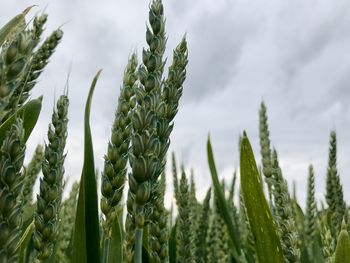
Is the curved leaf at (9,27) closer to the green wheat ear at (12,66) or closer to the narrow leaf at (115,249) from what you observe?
the green wheat ear at (12,66)

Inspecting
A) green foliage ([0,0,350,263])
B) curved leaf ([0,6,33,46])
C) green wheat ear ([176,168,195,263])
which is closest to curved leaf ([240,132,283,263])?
green foliage ([0,0,350,263])

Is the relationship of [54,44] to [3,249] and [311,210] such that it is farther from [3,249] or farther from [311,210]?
[311,210]

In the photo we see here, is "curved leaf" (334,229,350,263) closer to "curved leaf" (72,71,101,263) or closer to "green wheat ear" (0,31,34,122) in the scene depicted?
"curved leaf" (72,71,101,263)

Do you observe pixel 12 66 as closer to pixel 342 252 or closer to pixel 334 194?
pixel 342 252

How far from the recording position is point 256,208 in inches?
47.9

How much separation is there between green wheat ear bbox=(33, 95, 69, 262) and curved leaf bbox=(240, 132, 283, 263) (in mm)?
466

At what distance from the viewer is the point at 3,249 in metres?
0.60

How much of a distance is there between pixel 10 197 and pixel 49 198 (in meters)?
0.27

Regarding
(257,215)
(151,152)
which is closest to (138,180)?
(151,152)

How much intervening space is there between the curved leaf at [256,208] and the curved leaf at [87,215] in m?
0.40

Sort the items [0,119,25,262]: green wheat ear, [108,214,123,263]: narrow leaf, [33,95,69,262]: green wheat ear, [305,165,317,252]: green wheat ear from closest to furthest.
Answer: [0,119,25,262]: green wheat ear → [33,95,69,262]: green wheat ear → [108,214,123,263]: narrow leaf → [305,165,317,252]: green wheat ear

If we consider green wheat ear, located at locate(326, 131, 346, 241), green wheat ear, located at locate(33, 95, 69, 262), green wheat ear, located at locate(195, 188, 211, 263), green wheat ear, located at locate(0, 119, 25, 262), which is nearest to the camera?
green wheat ear, located at locate(0, 119, 25, 262)

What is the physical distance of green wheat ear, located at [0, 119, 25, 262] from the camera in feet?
1.98

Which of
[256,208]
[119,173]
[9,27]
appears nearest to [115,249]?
[119,173]
